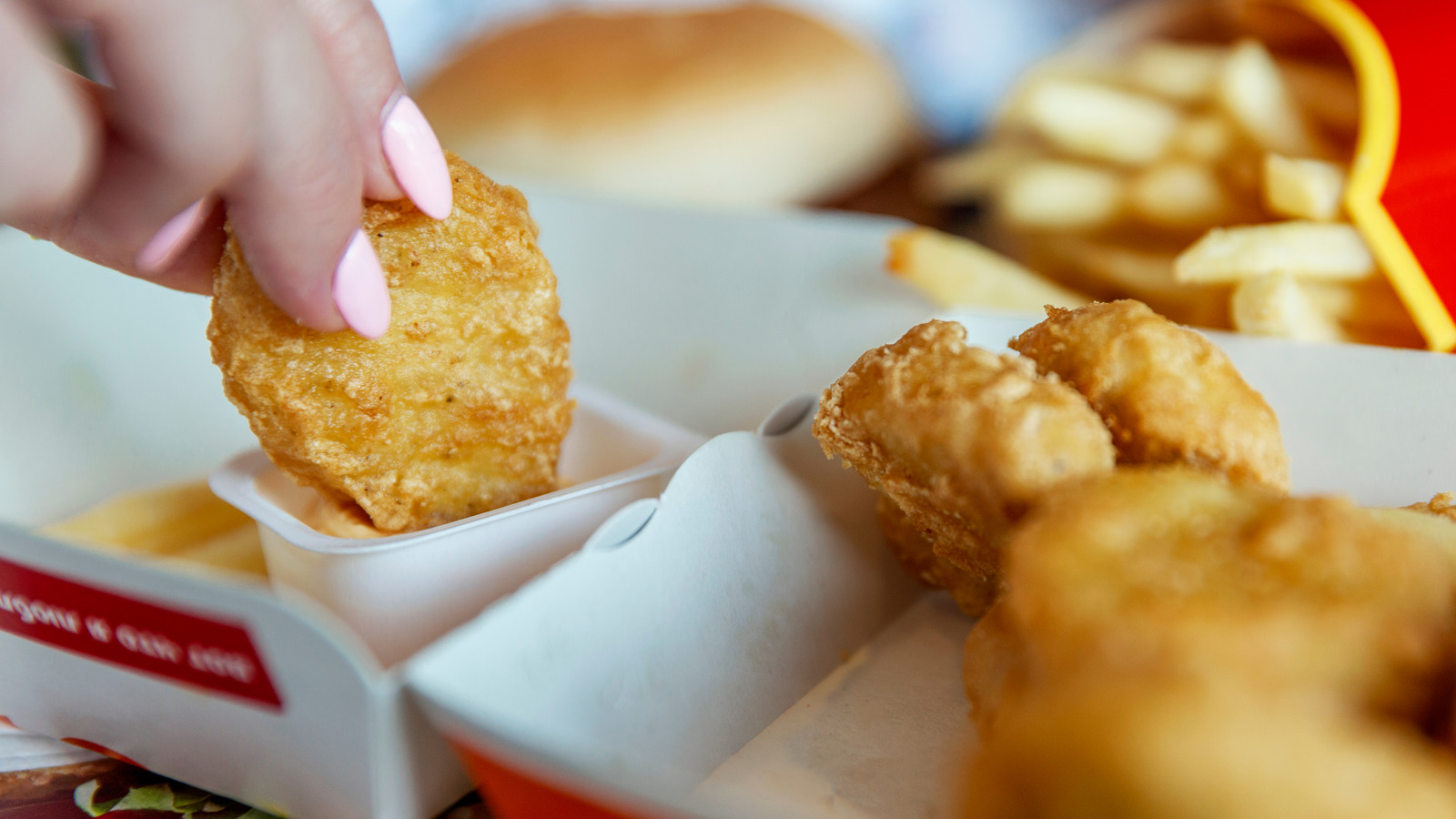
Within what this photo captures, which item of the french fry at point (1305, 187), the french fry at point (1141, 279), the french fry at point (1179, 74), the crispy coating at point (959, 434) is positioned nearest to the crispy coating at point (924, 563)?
the crispy coating at point (959, 434)

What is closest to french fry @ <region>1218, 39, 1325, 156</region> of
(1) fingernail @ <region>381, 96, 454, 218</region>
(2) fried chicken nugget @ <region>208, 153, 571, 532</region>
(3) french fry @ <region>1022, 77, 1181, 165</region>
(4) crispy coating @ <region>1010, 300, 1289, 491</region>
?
(3) french fry @ <region>1022, 77, 1181, 165</region>

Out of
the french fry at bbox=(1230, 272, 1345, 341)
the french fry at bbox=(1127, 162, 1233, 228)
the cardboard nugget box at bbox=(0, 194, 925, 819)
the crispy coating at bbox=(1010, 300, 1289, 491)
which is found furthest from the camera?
the french fry at bbox=(1127, 162, 1233, 228)

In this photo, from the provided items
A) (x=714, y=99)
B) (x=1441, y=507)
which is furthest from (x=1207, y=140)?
(x=714, y=99)

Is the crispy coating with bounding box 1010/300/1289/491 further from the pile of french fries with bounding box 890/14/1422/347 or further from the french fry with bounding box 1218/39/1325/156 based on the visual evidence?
the french fry with bounding box 1218/39/1325/156

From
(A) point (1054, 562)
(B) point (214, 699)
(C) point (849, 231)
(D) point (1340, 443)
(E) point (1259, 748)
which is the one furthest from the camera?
(C) point (849, 231)

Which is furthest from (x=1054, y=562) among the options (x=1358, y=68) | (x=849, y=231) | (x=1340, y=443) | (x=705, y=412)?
(x=1358, y=68)

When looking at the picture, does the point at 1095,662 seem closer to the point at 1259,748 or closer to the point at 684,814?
the point at 1259,748
